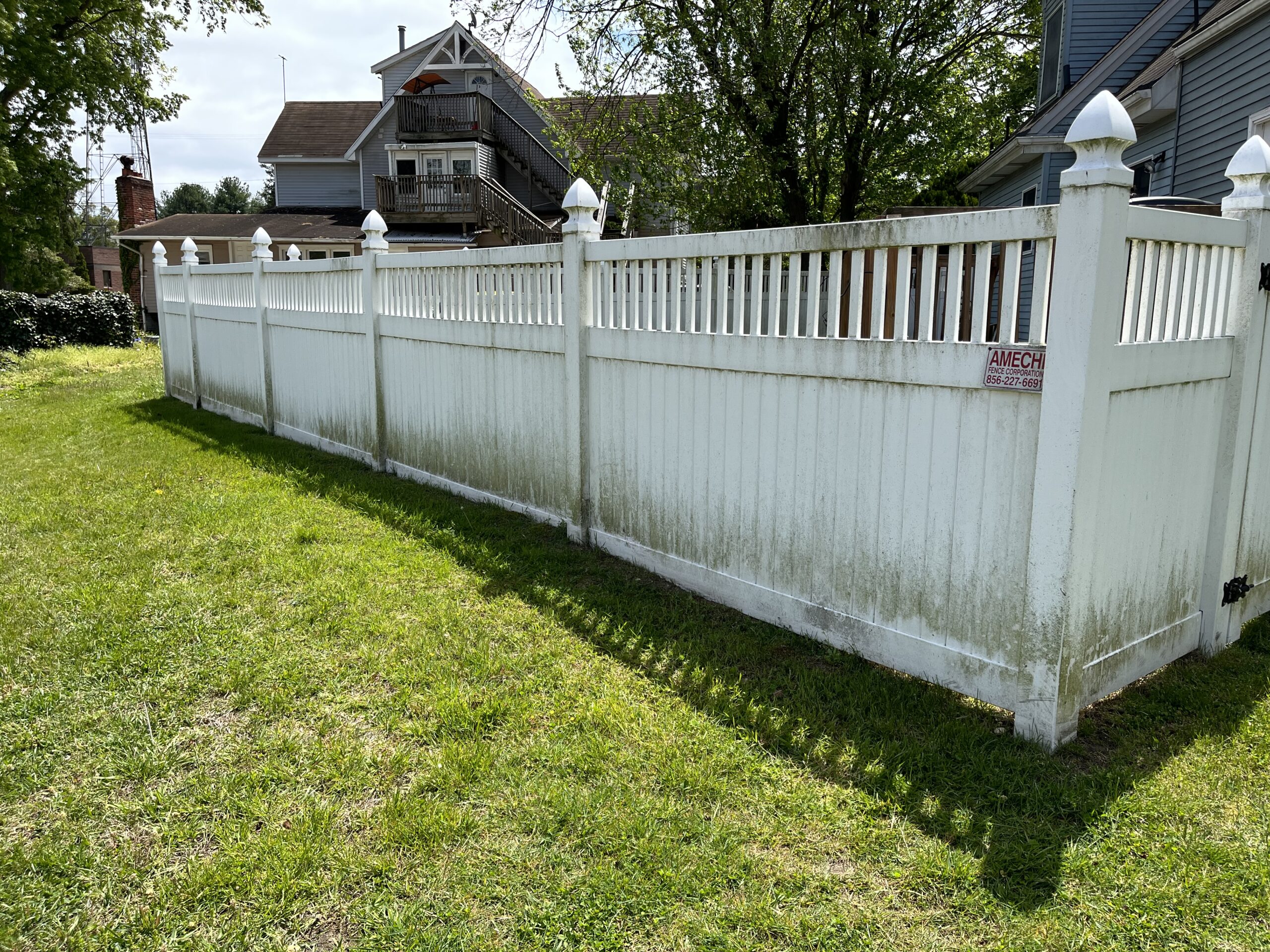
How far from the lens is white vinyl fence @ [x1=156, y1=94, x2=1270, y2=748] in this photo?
318cm

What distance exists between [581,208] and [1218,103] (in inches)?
307

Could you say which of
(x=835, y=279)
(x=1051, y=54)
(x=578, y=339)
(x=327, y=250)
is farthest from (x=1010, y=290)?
(x=327, y=250)

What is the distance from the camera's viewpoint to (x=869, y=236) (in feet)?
12.2

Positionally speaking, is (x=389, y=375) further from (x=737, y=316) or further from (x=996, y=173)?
(x=996, y=173)

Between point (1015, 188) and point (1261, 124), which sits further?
point (1015, 188)

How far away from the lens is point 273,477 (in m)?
7.73

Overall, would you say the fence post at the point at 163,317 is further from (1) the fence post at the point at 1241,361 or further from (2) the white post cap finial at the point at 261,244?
(1) the fence post at the point at 1241,361

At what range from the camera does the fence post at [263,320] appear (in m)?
10.0

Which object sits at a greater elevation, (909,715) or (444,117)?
(444,117)

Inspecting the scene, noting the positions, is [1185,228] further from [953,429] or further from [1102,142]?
[953,429]

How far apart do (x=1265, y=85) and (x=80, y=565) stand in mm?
10576

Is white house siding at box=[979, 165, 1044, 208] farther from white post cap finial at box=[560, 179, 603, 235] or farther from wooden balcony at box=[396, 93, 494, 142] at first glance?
wooden balcony at box=[396, 93, 494, 142]

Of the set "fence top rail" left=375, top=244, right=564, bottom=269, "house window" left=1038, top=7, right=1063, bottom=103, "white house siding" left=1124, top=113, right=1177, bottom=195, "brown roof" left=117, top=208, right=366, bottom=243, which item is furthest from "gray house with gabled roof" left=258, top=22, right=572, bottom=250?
"fence top rail" left=375, top=244, right=564, bottom=269

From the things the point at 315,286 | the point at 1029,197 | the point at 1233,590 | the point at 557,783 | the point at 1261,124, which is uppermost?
the point at 1261,124
